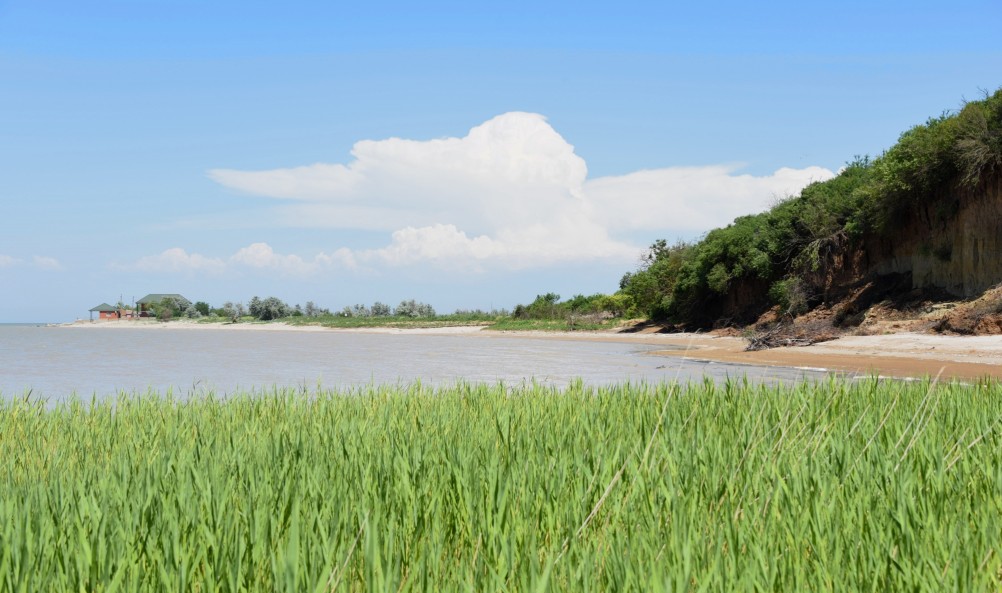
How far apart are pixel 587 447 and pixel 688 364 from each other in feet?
45.7

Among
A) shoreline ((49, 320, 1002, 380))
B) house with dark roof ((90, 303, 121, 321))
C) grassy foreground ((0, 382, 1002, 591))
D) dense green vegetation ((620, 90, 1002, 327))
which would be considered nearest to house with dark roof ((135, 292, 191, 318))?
house with dark roof ((90, 303, 121, 321))

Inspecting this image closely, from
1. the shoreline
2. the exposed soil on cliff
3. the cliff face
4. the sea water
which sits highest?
the cliff face

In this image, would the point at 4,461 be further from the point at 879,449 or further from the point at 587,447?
the point at 879,449

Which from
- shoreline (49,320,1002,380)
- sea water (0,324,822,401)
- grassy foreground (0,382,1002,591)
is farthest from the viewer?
shoreline (49,320,1002,380)

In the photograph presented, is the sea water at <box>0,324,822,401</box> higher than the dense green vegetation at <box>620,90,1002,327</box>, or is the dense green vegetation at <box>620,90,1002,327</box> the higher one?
the dense green vegetation at <box>620,90,1002,327</box>

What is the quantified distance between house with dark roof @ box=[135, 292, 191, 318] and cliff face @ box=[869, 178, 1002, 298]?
83.6 meters

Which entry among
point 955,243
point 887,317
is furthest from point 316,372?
point 955,243

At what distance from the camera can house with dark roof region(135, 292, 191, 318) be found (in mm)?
92250

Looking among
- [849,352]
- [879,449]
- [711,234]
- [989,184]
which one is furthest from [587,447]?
[711,234]

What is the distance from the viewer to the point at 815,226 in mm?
29469

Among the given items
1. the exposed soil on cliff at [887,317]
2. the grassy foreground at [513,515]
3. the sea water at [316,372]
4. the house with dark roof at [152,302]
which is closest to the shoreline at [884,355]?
the exposed soil on cliff at [887,317]

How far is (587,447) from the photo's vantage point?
163 inches

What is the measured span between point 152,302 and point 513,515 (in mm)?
103177

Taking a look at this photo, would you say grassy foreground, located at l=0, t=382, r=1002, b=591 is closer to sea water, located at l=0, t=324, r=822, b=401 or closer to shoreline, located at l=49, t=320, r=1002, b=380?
sea water, located at l=0, t=324, r=822, b=401
